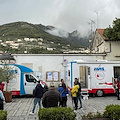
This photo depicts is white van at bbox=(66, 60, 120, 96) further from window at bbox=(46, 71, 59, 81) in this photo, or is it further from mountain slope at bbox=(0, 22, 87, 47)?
mountain slope at bbox=(0, 22, 87, 47)

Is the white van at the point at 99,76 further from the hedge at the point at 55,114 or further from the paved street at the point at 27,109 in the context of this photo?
the hedge at the point at 55,114

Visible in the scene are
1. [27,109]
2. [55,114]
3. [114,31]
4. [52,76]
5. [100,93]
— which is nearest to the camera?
[55,114]

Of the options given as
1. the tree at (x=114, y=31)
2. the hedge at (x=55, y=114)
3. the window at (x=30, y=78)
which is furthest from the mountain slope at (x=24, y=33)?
the hedge at (x=55, y=114)

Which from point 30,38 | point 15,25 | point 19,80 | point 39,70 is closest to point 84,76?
point 39,70

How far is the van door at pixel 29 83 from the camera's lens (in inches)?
611

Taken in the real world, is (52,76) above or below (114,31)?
below

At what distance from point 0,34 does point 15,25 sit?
22654mm

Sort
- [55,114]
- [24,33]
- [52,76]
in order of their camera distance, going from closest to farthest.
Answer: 1. [55,114]
2. [52,76]
3. [24,33]

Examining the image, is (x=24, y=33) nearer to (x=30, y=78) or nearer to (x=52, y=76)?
(x=52, y=76)

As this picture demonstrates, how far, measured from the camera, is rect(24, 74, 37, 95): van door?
15.5 metres

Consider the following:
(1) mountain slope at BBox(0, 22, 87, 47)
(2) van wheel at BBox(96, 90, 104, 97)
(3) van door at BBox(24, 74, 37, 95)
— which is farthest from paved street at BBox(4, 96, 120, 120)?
(1) mountain slope at BBox(0, 22, 87, 47)

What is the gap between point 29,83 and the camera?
15633mm

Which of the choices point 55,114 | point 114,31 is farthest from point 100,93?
point 55,114

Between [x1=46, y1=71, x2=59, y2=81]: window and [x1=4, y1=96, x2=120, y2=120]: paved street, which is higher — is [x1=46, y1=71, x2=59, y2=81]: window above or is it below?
above
